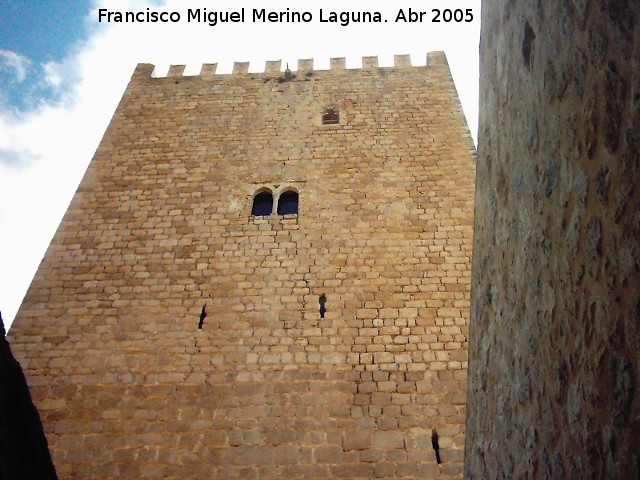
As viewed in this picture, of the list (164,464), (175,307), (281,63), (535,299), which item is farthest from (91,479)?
(281,63)

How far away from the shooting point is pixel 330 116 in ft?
28.2

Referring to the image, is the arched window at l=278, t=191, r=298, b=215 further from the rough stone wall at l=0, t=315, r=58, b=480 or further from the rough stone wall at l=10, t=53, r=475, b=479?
the rough stone wall at l=0, t=315, r=58, b=480

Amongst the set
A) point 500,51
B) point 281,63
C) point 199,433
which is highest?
point 281,63

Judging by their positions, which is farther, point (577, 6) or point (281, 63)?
point (281, 63)

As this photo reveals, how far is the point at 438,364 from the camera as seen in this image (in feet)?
17.7

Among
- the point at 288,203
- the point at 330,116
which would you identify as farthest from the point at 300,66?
the point at 288,203

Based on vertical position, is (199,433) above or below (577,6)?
below

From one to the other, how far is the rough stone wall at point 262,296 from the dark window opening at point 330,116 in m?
0.16

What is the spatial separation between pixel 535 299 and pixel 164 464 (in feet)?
14.2

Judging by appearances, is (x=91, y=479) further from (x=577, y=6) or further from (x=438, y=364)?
(x=577, y=6)

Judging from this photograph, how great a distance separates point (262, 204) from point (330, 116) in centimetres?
226

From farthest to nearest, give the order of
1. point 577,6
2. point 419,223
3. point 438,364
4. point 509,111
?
1. point 419,223
2. point 438,364
3. point 509,111
4. point 577,6

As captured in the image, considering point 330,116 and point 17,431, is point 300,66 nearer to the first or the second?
point 330,116

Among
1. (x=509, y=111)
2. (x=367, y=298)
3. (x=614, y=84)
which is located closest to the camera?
(x=614, y=84)
